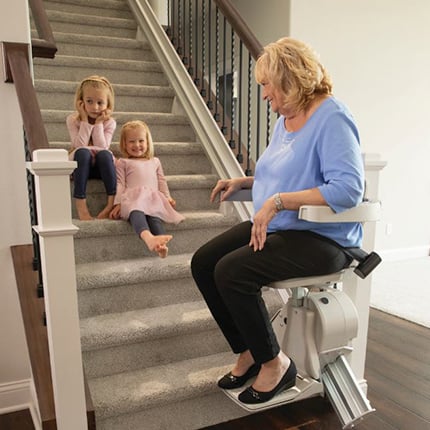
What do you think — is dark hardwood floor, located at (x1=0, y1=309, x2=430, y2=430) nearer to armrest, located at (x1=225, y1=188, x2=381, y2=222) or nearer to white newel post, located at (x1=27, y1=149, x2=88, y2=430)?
white newel post, located at (x1=27, y1=149, x2=88, y2=430)

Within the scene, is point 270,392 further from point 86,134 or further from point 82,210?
point 86,134

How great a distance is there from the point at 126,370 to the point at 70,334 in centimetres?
Result: 47

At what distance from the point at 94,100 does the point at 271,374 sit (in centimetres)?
166

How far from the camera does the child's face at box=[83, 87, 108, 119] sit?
2371 mm

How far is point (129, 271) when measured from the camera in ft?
6.68

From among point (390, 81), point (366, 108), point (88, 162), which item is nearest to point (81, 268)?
point (88, 162)

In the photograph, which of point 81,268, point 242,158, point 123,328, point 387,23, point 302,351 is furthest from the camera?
point 387,23

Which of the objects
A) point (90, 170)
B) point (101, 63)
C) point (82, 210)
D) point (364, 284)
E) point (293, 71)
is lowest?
point (364, 284)

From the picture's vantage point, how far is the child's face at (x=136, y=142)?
94.1 inches

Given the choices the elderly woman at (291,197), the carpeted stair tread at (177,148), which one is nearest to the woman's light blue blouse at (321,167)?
the elderly woman at (291,197)

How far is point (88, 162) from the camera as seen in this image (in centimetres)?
226

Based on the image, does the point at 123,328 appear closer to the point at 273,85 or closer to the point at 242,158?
the point at 273,85

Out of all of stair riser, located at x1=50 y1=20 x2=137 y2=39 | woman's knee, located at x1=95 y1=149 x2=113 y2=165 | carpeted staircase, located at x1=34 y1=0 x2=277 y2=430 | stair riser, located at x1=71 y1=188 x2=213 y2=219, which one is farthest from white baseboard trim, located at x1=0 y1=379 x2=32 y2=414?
stair riser, located at x1=50 y1=20 x2=137 y2=39

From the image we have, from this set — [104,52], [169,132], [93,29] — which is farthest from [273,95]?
[93,29]
